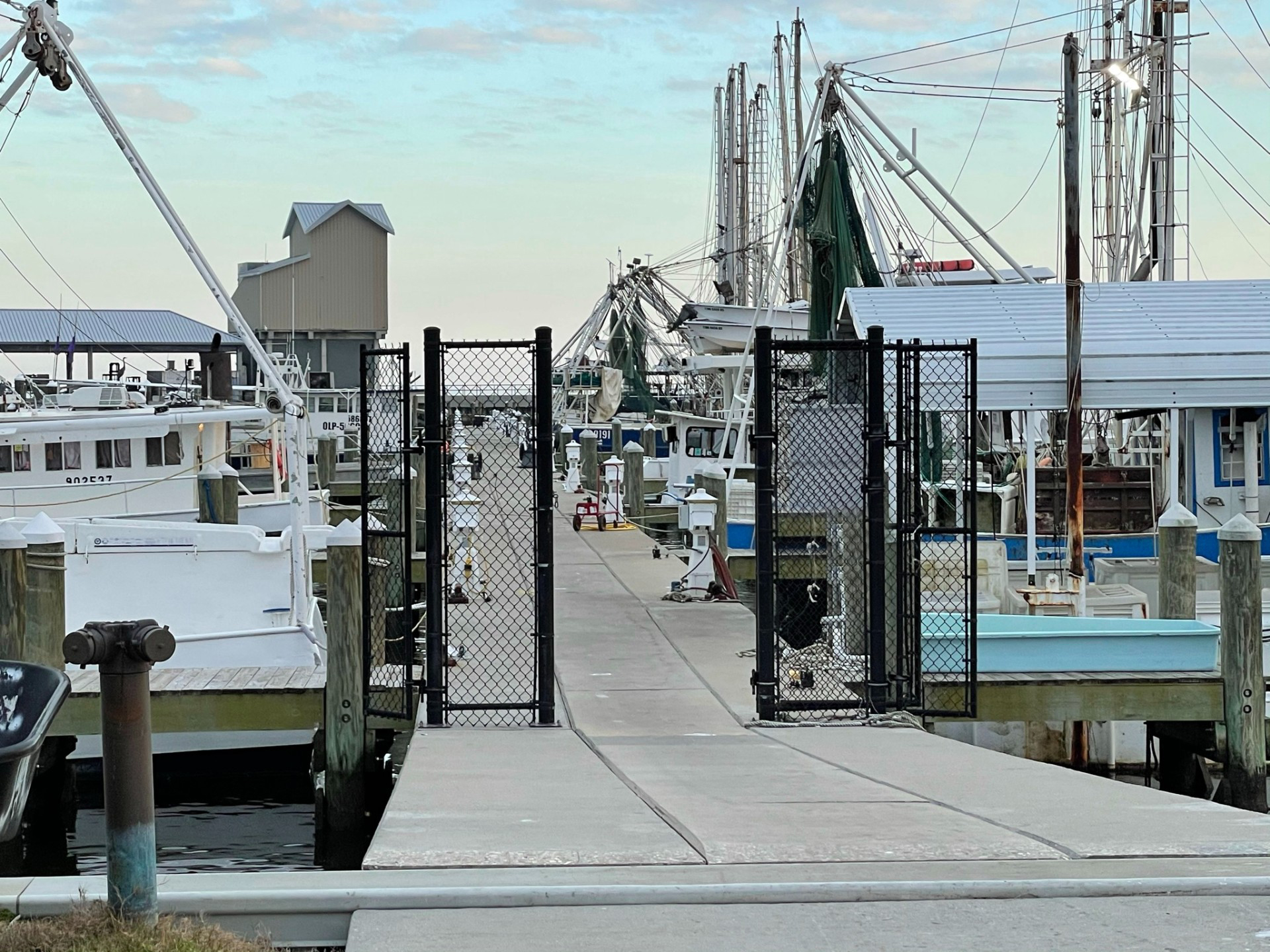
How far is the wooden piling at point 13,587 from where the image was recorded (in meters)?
11.7

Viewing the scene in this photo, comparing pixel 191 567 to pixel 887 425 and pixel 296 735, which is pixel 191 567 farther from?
pixel 887 425

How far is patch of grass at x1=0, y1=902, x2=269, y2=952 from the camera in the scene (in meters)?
5.16

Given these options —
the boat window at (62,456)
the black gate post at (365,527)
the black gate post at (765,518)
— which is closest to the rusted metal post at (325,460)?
the boat window at (62,456)

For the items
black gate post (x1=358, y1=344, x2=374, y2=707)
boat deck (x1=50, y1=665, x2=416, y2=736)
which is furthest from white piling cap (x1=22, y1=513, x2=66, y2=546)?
black gate post (x1=358, y1=344, x2=374, y2=707)

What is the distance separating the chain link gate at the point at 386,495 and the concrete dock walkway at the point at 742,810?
1.07 meters

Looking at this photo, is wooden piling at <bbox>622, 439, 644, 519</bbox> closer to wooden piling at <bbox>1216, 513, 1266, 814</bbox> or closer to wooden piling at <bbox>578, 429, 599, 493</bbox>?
wooden piling at <bbox>578, 429, 599, 493</bbox>

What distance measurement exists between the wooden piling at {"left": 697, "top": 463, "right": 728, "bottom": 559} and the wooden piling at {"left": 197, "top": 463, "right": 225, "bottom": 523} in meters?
8.51

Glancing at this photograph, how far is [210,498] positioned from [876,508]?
707 inches

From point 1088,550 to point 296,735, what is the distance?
426 inches

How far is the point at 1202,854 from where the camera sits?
6.48 meters

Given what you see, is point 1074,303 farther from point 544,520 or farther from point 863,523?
point 544,520

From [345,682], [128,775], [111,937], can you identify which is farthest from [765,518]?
[111,937]

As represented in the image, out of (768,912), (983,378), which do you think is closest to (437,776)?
(768,912)

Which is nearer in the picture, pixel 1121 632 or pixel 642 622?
pixel 1121 632
